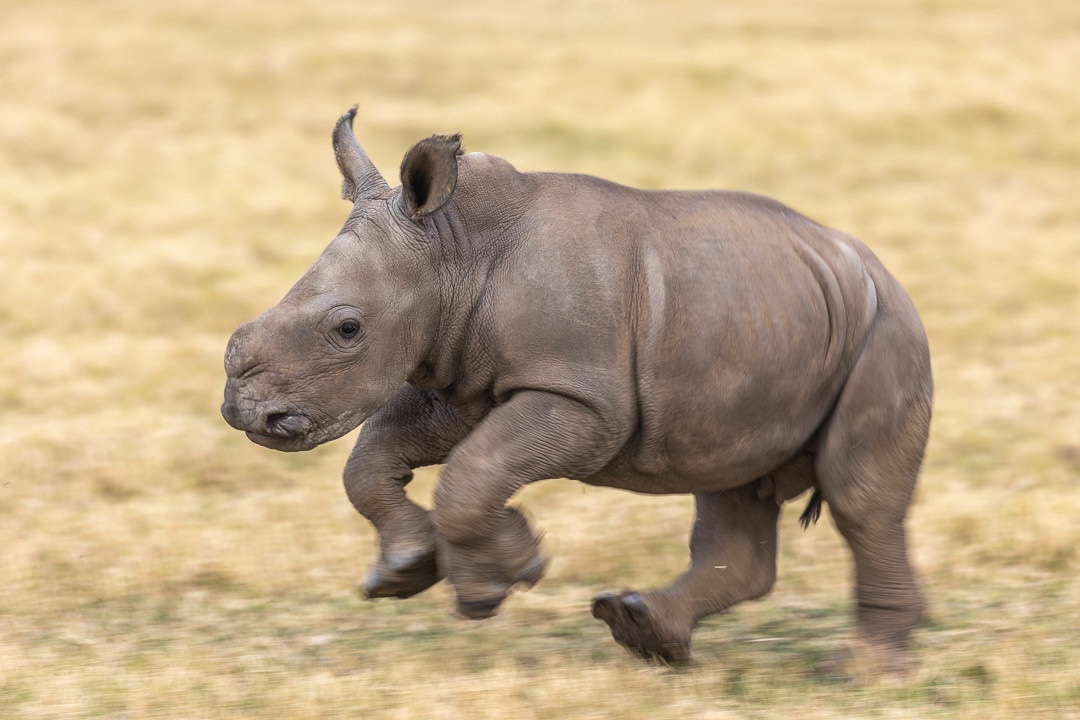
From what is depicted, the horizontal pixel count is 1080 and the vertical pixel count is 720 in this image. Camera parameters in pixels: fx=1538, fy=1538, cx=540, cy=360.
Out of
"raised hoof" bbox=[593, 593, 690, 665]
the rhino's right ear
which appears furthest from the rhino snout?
"raised hoof" bbox=[593, 593, 690, 665]

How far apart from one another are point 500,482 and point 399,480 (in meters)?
0.70

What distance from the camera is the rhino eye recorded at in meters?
5.80

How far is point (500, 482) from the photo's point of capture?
584 cm

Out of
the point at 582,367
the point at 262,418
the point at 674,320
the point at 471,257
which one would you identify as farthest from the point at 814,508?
the point at 262,418

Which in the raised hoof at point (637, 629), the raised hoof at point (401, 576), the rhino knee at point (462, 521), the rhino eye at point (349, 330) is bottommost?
the raised hoof at point (637, 629)

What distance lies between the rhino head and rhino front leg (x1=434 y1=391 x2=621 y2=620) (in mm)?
434

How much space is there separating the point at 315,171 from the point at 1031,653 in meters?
14.0

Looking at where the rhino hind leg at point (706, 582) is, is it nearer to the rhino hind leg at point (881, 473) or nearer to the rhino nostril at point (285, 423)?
the rhino hind leg at point (881, 473)

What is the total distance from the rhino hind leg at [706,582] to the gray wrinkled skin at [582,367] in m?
0.02

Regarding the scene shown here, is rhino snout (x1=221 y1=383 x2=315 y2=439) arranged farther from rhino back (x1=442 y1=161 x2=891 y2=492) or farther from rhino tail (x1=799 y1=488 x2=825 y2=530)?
rhino tail (x1=799 y1=488 x2=825 y2=530)

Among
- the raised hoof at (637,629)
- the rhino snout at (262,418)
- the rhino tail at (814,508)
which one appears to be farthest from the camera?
the rhino tail at (814,508)

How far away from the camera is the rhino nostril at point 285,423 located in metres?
5.78

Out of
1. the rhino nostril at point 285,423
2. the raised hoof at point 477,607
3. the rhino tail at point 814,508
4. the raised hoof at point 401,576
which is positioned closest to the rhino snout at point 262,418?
the rhino nostril at point 285,423

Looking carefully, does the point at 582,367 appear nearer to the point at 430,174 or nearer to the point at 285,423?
the point at 430,174
